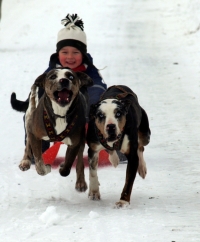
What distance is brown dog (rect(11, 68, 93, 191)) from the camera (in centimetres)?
557

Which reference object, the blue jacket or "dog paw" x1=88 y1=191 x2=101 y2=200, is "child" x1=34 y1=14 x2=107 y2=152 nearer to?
the blue jacket

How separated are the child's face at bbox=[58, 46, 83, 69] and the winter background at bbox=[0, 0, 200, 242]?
55 centimetres

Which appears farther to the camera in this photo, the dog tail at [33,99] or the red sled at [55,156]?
the red sled at [55,156]

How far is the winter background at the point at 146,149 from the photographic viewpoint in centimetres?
512

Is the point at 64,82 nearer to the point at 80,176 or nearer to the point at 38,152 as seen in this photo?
the point at 38,152

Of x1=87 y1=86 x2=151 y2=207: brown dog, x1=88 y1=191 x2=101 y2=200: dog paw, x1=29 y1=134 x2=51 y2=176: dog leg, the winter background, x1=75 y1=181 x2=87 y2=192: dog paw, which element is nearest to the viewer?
the winter background

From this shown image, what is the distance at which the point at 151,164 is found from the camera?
739cm

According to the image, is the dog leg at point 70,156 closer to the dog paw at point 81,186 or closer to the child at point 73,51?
the dog paw at point 81,186

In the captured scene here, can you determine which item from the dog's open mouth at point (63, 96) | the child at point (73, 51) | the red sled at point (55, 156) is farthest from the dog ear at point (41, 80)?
the red sled at point (55, 156)

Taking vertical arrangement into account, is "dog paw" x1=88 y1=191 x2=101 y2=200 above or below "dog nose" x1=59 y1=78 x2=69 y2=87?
below

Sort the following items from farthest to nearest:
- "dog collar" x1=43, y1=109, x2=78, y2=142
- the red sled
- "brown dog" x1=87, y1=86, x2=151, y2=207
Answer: the red sled, "dog collar" x1=43, y1=109, x2=78, y2=142, "brown dog" x1=87, y1=86, x2=151, y2=207

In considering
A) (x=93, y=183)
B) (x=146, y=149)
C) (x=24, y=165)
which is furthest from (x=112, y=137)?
(x=146, y=149)

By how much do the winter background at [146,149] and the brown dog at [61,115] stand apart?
1.56ft

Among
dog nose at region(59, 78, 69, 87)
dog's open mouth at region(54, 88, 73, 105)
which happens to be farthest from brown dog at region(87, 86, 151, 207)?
dog nose at region(59, 78, 69, 87)
